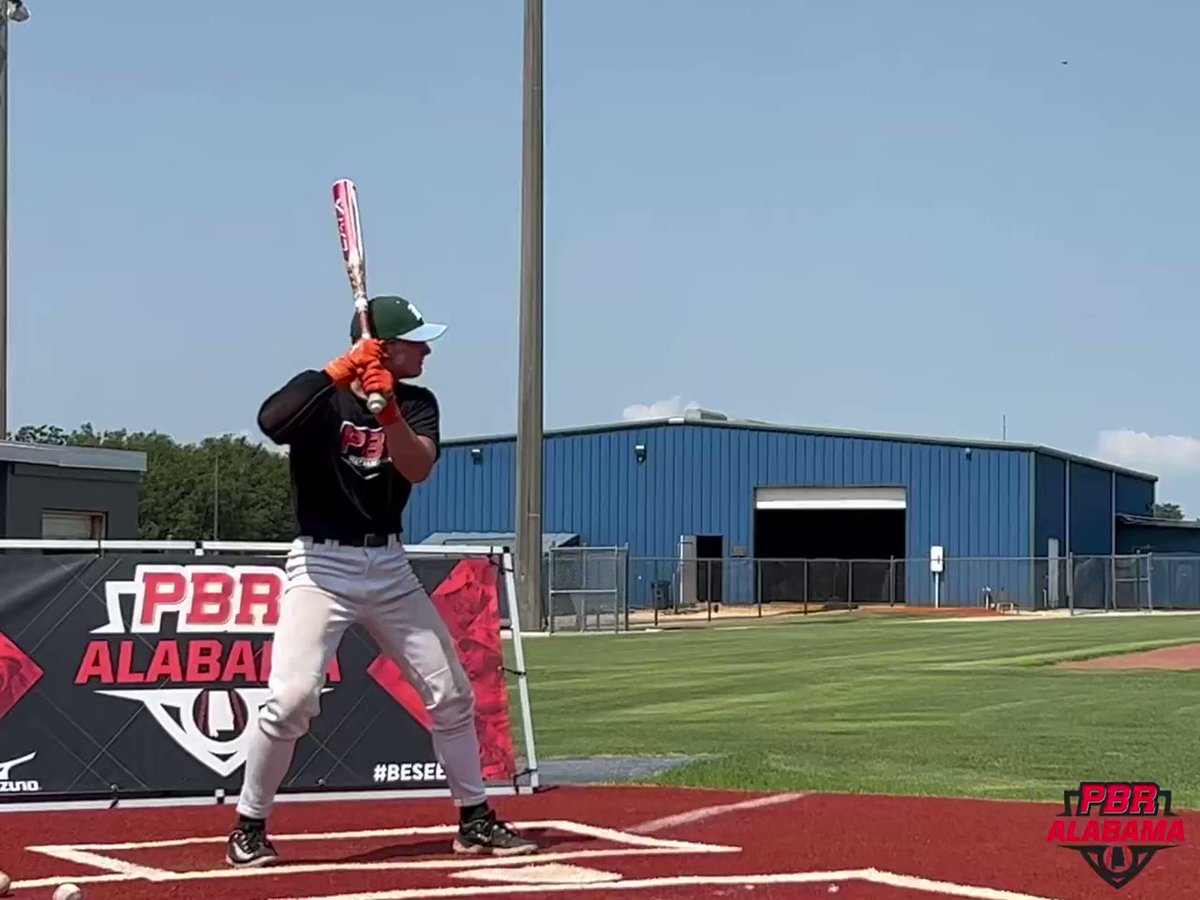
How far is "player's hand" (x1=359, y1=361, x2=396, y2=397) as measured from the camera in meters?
7.02

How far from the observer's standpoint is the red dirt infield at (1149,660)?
23469 millimetres

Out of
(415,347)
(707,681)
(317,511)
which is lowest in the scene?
(707,681)

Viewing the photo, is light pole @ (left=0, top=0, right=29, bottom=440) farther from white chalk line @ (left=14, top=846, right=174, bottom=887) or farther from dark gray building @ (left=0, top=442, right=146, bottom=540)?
white chalk line @ (left=14, top=846, right=174, bottom=887)

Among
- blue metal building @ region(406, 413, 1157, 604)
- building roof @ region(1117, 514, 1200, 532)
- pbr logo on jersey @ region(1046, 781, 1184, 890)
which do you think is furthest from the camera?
building roof @ region(1117, 514, 1200, 532)

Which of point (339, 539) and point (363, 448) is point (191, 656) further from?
point (363, 448)

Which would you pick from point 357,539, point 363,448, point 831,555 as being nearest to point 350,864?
point 357,539

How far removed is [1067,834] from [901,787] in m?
2.46

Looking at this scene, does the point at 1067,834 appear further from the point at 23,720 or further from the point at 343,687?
the point at 23,720

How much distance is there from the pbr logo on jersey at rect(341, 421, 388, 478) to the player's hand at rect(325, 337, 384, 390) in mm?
328

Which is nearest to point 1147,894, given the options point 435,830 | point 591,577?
point 435,830

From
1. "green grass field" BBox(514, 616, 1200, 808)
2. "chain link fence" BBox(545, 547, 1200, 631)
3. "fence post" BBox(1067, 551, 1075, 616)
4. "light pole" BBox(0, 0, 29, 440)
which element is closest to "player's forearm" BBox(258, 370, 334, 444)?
"green grass field" BBox(514, 616, 1200, 808)

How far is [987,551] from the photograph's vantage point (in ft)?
193

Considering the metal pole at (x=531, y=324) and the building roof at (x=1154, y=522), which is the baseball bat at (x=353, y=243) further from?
the building roof at (x=1154, y=522)

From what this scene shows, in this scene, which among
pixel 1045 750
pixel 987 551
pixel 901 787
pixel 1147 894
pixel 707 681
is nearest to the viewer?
pixel 1147 894
